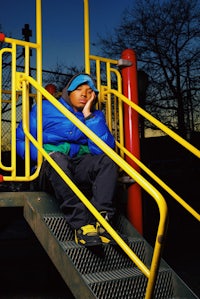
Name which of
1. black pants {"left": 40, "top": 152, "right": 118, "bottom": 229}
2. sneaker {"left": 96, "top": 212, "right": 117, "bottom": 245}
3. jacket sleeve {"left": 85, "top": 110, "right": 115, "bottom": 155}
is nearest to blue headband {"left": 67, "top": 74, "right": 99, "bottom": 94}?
jacket sleeve {"left": 85, "top": 110, "right": 115, "bottom": 155}

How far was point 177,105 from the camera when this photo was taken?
15.1m

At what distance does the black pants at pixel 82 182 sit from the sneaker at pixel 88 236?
5 cm

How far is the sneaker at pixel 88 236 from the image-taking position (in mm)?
2332

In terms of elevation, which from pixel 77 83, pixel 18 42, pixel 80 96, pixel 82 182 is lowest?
pixel 82 182

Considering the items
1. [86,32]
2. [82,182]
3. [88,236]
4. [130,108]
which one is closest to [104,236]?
[88,236]

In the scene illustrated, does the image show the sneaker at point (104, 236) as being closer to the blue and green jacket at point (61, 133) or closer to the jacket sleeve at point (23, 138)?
the blue and green jacket at point (61, 133)

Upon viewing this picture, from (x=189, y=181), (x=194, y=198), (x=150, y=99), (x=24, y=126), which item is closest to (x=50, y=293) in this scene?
(x=24, y=126)

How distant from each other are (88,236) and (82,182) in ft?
1.90

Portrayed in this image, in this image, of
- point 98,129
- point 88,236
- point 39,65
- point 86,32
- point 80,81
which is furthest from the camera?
point 86,32

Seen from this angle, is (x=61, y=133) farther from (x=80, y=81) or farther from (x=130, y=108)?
(x=130, y=108)

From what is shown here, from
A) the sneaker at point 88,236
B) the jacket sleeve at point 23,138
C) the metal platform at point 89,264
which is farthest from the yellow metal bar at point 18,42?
the sneaker at point 88,236

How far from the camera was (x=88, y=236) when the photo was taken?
2371mm

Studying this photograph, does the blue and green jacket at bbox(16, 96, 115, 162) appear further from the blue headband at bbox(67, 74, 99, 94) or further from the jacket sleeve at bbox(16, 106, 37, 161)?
the blue headband at bbox(67, 74, 99, 94)

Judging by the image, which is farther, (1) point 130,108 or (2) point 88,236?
(1) point 130,108
